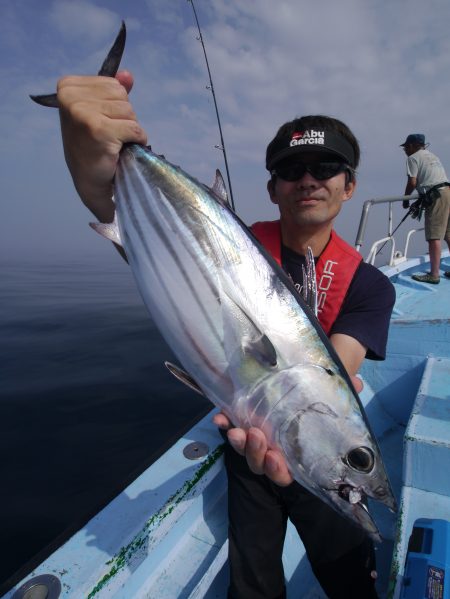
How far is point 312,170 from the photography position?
7.22 feet

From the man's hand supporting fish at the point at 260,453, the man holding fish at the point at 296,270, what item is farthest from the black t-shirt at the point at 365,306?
the man's hand supporting fish at the point at 260,453

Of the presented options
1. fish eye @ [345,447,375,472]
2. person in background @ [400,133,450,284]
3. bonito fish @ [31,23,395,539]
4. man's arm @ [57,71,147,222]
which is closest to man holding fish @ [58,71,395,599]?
man's arm @ [57,71,147,222]


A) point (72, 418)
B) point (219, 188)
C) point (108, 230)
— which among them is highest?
point (219, 188)

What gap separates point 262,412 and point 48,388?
559 cm

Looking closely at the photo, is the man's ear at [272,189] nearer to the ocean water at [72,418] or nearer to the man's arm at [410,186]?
the ocean water at [72,418]

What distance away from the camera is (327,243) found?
2490mm

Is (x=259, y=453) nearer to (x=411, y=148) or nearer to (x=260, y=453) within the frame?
(x=260, y=453)

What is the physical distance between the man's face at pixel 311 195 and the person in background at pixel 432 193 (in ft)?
18.4

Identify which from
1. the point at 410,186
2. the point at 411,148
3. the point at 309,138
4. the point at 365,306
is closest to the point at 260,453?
the point at 365,306

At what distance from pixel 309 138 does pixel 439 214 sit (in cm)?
616

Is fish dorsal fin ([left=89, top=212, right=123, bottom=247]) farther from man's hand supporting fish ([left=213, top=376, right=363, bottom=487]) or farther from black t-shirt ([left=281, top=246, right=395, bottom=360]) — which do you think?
black t-shirt ([left=281, top=246, right=395, bottom=360])

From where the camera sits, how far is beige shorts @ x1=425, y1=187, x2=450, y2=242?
690 cm

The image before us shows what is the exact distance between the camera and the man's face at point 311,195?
221 cm

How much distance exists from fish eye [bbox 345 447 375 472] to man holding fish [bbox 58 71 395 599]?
1.18ft
